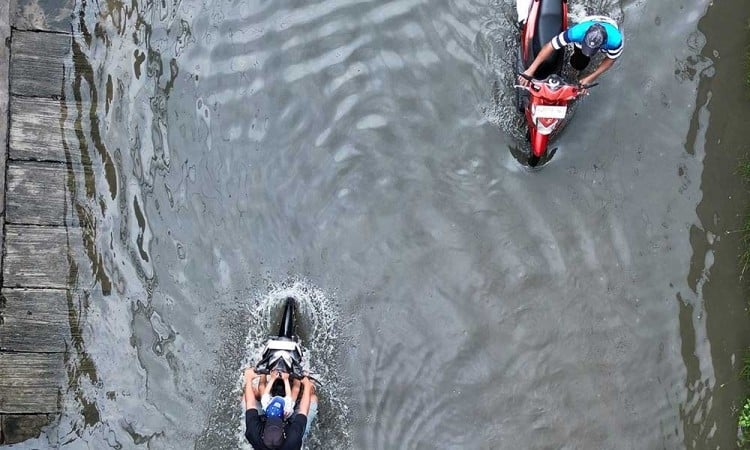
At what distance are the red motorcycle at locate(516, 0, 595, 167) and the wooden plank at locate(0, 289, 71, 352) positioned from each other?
5406 millimetres

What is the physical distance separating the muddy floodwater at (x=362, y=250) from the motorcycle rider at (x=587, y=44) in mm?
576

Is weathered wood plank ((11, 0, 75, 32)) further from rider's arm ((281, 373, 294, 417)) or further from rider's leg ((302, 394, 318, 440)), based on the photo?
rider's leg ((302, 394, 318, 440))

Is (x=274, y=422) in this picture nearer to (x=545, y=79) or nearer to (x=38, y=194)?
(x=38, y=194)

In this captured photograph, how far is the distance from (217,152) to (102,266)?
179 centimetres

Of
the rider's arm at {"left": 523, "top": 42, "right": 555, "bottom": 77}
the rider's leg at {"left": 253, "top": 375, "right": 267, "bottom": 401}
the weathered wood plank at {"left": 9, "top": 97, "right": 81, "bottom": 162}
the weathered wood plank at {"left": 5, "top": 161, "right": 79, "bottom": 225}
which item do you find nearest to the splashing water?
the rider's leg at {"left": 253, "top": 375, "right": 267, "bottom": 401}

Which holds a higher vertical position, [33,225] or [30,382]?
[33,225]

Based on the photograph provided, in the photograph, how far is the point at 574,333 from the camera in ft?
23.1

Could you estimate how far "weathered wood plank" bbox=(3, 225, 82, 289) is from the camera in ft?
22.2

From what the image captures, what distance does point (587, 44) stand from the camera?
5777 mm

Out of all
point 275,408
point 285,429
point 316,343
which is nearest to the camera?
point 275,408

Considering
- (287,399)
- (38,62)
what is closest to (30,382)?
(287,399)

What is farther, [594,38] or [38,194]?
[38,194]

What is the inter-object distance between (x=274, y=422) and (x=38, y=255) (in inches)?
127

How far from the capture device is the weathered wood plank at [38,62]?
676cm
